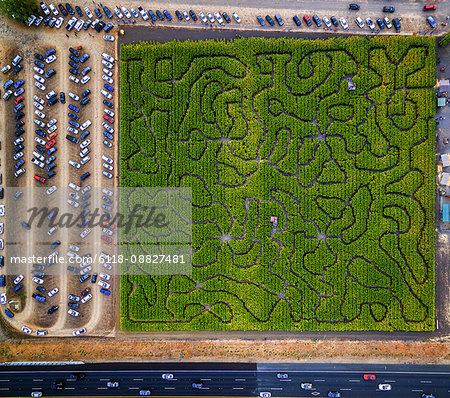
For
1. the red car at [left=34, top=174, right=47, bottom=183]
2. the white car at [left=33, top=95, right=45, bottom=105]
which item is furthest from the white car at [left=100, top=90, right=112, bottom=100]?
the red car at [left=34, top=174, right=47, bottom=183]

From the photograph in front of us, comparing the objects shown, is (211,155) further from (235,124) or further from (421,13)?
(421,13)

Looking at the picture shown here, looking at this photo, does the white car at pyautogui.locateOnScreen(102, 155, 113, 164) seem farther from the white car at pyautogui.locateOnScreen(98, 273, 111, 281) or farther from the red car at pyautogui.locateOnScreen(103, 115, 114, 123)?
the white car at pyautogui.locateOnScreen(98, 273, 111, 281)

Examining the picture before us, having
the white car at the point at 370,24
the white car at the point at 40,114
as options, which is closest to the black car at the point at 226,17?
the white car at the point at 370,24

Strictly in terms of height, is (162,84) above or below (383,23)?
below

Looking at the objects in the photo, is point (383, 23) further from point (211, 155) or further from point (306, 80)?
point (211, 155)

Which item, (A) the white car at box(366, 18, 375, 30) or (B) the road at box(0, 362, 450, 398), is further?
(A) the white car at box(366, 18, 375, 30)

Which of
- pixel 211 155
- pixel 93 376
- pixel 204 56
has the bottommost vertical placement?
pixel 93 376

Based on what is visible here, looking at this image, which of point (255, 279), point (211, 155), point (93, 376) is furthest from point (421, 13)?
point (93, 376)

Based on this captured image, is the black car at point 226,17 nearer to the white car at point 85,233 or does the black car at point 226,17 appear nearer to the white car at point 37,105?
the white car at point 37,105
